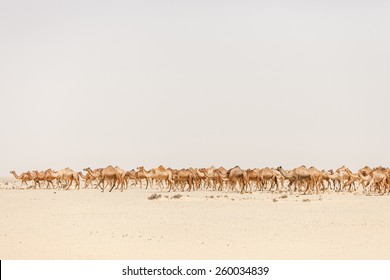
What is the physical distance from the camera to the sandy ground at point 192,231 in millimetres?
14367

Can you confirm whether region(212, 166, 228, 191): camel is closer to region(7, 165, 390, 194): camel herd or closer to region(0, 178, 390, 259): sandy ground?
region(7, 165, 390, 194): camel herd

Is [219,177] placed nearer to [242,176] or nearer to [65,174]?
[242,176]

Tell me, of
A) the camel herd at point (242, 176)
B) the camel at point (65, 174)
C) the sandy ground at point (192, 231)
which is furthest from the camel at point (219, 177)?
the sandy ground at point (192, 231)

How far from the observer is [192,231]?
1848 centimetres

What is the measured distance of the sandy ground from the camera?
1437 centimetres

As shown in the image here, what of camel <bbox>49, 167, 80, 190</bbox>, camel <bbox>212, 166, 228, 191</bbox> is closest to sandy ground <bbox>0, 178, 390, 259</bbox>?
camel <bbox>212, 166, 228, 191</bbox>

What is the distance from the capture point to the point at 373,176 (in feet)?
130

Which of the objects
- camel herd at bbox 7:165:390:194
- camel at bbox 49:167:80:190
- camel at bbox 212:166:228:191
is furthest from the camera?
camel at bbox 49:167:80:190

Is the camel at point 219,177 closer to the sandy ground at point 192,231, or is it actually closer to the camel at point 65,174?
the camel at point 65,174

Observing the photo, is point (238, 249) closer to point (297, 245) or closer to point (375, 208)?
point (297, 245)

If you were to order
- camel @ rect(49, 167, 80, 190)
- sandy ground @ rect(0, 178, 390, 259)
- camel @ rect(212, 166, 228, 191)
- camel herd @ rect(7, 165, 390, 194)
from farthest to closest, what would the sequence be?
1. camel @ rect(49, 167, 80, 190)
2. camel @ rect(212, 166, 228, 191)
3. camel herd @ rect(7, 165, 390, 194)
4. sandy ground @ rect(0, 178, 390, 259)

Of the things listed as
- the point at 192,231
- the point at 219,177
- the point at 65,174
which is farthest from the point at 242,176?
the point at 192,231
